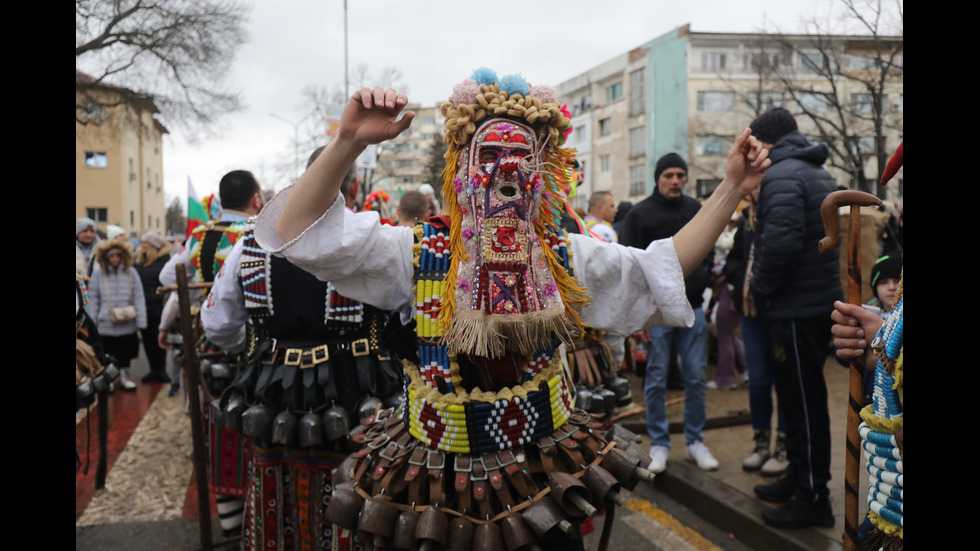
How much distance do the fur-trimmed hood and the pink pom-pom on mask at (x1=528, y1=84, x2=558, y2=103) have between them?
7.06 m

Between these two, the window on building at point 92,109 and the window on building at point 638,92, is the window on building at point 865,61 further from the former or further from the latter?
the window on building at point 92,109

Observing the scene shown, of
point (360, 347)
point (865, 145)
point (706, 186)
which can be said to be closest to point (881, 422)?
point (360, 347)

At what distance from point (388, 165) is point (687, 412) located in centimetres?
2890

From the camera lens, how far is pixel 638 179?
37.7 meters

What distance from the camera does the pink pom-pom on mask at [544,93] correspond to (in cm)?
226

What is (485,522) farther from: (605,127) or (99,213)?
(605,127)

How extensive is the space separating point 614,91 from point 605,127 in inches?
82.5

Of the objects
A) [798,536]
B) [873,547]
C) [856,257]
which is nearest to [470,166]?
[856,257]

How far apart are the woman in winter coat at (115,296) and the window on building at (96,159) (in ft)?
104

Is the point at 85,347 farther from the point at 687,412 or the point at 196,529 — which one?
the point at 687,412

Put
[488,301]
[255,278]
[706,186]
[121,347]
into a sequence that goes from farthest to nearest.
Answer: [706,186], [121,347], [255,278], [488,301]

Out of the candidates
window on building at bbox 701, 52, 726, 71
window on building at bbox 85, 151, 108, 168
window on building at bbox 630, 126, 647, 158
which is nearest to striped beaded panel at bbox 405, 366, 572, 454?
window on building at bbox 701, 52, 726, 71

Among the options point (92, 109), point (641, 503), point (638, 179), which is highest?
point (638, 179)

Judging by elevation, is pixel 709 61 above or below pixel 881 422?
above
